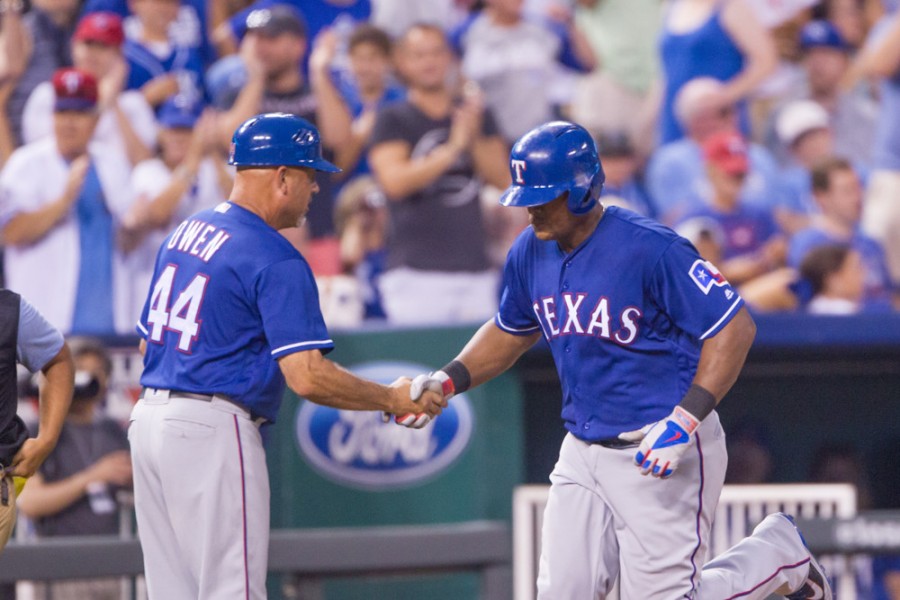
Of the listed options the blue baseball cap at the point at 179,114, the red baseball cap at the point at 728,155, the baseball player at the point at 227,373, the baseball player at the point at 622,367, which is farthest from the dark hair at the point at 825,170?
the baseball player at the point at 227,373

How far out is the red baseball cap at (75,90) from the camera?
765 centimetres

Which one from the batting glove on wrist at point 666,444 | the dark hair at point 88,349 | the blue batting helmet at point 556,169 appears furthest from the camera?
the dark hair at point 88,349

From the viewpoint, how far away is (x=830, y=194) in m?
8.11

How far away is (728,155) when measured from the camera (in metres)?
8.09

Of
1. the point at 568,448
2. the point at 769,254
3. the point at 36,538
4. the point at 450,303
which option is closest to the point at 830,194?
the point at 769,254

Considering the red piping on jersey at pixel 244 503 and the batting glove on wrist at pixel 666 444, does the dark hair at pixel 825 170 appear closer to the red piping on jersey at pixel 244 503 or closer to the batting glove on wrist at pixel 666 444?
the batting glove on wrist at pixel 666 444

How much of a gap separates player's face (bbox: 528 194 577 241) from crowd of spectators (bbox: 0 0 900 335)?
11.1 feet

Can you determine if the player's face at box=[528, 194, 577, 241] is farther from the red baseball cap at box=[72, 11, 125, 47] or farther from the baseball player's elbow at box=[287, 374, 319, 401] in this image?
the red baseball cap at box=[72, 11, 125, 47]

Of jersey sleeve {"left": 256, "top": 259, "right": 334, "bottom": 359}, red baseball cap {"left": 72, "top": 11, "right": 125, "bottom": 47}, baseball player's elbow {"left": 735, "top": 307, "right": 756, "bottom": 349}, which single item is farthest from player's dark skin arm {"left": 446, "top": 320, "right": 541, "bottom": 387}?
red baseball cap {"left": 72, "top": 11, "right": 125, "bottom": 47}

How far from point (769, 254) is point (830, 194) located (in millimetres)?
518

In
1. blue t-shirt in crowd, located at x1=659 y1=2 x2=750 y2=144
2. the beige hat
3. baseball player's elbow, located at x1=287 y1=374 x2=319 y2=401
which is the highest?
blue t-shirt in crowd, located at x1=659 y1=2 x2=750 y2=144

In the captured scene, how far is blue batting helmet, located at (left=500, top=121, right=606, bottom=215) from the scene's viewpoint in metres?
4.38

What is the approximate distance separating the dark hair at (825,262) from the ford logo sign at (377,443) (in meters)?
2.22

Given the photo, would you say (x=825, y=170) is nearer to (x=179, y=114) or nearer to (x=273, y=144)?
(x=179, y=114)
